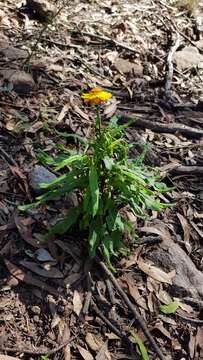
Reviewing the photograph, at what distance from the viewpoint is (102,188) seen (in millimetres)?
2738

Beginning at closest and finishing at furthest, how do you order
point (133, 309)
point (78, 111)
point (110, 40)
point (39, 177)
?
point (133, 309), point (39, 177), point (78, 111), point (110, 40)

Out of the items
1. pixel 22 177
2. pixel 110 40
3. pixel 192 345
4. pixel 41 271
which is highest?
pixel 110 40

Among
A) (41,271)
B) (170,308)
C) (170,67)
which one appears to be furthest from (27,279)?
(170,67)

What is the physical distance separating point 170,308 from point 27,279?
79cm

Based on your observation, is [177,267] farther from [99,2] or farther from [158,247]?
[99,2]

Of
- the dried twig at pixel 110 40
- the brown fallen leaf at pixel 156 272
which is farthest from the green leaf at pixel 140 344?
the dried twig at pixel 110 40

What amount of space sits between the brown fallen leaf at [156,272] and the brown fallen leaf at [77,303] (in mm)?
414

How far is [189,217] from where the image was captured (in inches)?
131

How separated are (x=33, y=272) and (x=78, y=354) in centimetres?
50

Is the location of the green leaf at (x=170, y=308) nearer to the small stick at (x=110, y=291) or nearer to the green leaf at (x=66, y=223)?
the small stick at (x=110, y=291)

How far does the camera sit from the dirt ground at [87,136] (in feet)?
8.73

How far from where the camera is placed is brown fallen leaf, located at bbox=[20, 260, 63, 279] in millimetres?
2787

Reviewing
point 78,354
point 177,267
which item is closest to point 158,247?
point 177,267

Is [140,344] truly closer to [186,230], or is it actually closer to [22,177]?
[186,230]
